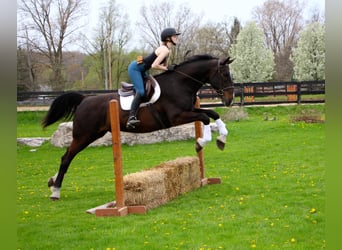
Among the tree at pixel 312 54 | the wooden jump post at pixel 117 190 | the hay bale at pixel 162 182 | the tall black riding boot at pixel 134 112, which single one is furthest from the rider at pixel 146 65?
the tree at pixel 312 54

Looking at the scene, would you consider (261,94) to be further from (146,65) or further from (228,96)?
(146,65)

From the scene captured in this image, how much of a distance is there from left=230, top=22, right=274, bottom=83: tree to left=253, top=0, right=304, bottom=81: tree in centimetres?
662

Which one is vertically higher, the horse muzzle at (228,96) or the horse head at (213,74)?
the horse head at (213,74)

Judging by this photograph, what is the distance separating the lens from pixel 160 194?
732 cm

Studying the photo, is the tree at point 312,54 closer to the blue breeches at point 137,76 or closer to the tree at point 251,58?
the tree at point 251,58

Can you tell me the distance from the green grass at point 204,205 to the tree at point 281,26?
38853 millimetres

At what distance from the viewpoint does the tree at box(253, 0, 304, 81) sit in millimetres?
52375

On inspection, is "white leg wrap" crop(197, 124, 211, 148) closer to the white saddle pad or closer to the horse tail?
the white saddle pad

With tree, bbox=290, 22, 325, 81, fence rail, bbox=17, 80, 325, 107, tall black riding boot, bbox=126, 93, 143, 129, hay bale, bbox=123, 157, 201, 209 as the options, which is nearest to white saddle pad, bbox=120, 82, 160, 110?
tall black riding boot, bbox=126, 93, 143, 129

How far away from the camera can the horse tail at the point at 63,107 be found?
350 inches

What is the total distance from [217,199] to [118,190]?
1.81 m

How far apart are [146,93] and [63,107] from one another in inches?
82.6
